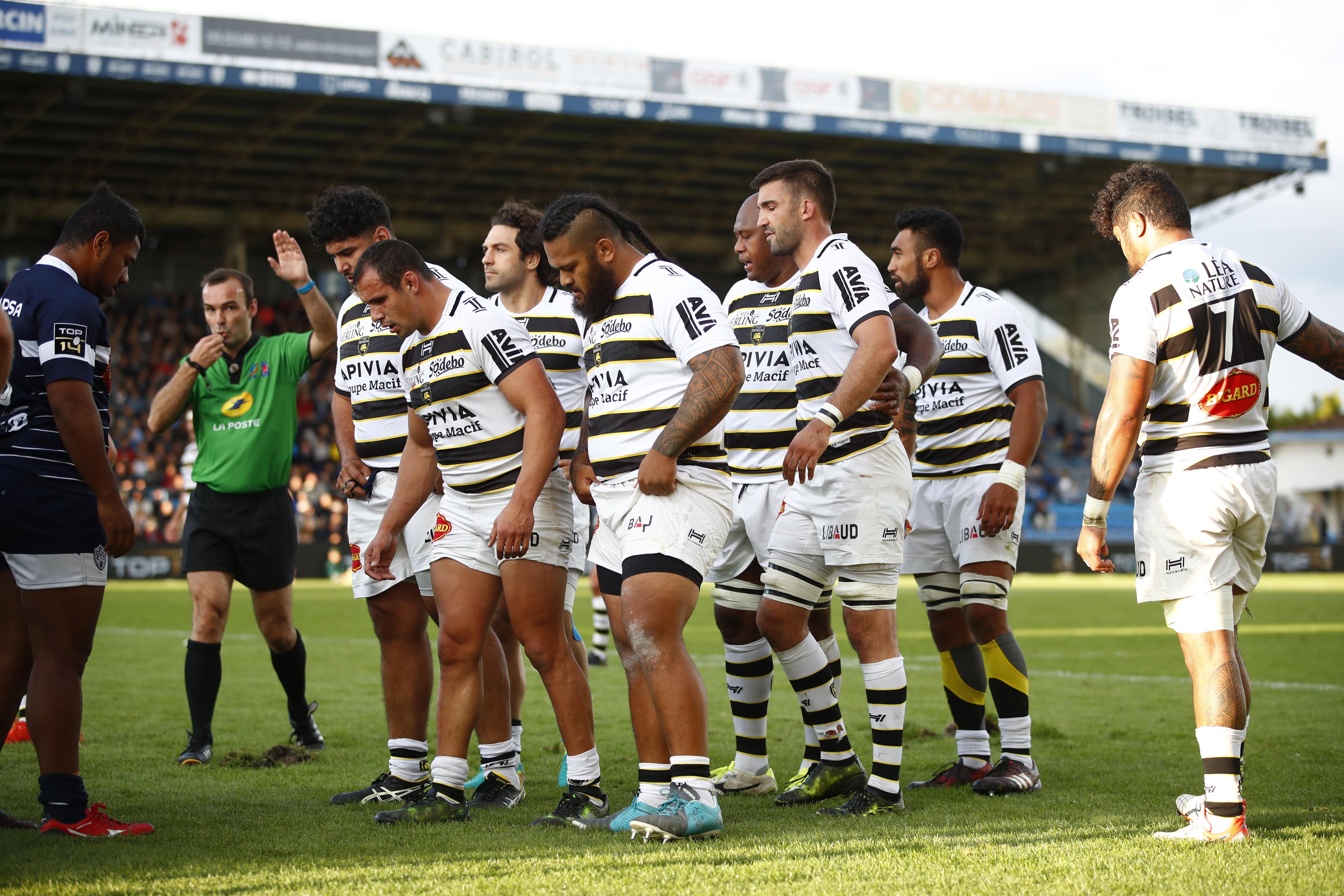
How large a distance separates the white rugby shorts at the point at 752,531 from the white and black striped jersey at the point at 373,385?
163cm

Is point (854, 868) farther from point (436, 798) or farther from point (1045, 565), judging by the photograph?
point (1045, 565)

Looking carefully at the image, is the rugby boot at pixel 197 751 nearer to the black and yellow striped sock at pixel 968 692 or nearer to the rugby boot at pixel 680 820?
the rugby boot at pixel 680 820

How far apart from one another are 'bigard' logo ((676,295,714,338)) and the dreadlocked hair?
0.28 metres

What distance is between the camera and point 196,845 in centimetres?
425

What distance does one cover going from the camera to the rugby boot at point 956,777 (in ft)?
18.3

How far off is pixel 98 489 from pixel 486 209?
112 feet

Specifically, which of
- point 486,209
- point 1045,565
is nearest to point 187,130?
point 486,209

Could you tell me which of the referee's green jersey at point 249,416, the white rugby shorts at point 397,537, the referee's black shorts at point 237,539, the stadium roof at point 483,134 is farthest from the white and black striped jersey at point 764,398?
the stadium roof at point 483,134

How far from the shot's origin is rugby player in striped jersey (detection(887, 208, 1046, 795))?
222 inches

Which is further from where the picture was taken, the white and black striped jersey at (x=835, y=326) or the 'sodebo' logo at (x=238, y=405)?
the 'sodebo' logo at (x=238, y=405)

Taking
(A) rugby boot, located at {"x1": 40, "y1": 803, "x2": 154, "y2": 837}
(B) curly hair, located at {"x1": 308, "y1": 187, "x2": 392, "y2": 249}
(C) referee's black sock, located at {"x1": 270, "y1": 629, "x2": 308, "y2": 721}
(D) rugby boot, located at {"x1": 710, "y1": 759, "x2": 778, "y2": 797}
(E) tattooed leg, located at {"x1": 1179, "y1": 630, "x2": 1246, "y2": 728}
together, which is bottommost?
(D) rugby boot, located at {"x1": 710, "y1": 759, "x2": 778, "y2": 797}

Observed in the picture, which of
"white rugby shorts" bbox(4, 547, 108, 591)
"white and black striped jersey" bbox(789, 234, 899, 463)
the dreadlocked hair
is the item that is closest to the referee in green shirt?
"white rugby shorts" bbox(4, 547, 108, 591)

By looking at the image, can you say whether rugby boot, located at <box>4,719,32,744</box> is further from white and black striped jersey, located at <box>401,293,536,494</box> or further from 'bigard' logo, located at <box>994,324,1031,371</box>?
'bigard' logo, located at <box>994,324,1031,371</box>

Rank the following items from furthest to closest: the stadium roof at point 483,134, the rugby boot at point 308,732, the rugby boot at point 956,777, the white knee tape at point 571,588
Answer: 1. the stadium roof at point 483,134
2. the rugby boot at point 308,732
3. the rugby boot at point 956,777
4. the white knee tape at point 571,588
